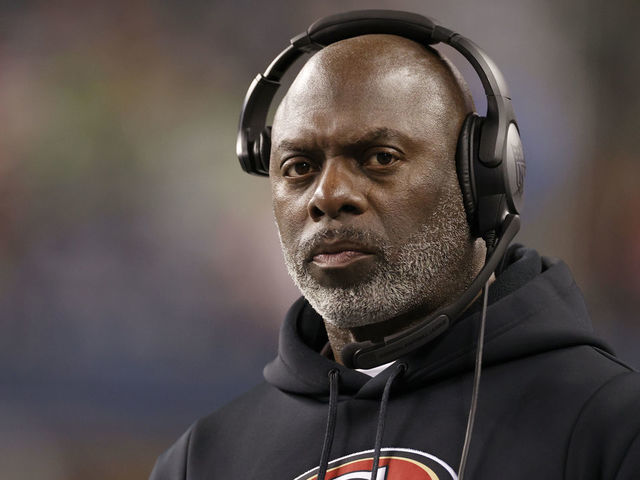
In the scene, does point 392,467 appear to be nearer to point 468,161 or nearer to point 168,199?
point 468,161

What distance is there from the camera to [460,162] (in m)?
1.62

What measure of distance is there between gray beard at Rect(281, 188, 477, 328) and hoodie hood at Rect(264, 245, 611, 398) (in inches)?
2.5

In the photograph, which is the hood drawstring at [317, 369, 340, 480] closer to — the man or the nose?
the man

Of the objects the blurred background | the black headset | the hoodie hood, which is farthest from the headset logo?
the blurred background

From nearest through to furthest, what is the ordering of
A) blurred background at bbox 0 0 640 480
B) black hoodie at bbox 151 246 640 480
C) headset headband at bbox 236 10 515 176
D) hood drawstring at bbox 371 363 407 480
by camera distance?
black hoodie at bbox 151 246 640 480, hood drawstring at bbox 371 363 407 480, headset headband at bbox 236 10 515 176, blurred background at bbox 0 0 640 480

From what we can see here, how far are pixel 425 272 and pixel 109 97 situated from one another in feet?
6.65

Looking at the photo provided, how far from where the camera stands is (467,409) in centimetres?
152

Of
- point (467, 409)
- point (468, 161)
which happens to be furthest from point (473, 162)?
point (467, 409)

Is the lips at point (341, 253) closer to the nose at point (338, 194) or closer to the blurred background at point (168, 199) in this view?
the nose at point (338, 194)

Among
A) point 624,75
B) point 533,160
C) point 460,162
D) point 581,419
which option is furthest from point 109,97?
point 581,419

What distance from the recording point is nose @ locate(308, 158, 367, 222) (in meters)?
1.56

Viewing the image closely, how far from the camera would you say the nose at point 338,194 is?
5.12 feet

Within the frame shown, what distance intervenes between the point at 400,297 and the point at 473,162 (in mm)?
233

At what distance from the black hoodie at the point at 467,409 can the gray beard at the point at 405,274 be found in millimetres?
68
